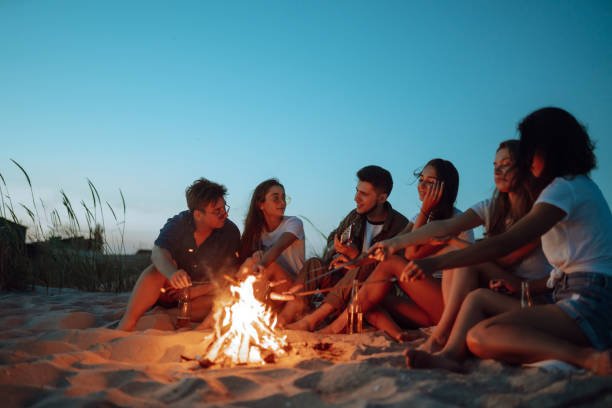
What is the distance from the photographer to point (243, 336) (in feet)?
8.35

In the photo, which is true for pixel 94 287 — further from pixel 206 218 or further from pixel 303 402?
pixel 303 402

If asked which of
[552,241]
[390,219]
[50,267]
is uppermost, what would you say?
[390,219]

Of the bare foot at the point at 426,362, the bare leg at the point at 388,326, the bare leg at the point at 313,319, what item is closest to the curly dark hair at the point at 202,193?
the bare leg at the point at 313,319

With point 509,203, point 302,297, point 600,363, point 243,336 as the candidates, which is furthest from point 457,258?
point 302,297

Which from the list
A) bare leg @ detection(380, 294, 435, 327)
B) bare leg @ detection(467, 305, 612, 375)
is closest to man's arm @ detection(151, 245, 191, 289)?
bare leg @ detection(380, 294, 435, 327)

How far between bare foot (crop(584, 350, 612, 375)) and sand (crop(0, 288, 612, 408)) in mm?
49

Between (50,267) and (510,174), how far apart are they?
6.02 meters

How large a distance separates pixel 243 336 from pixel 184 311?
1554mm

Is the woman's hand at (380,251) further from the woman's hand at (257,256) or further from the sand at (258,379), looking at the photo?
the woman's hand at (257,256)

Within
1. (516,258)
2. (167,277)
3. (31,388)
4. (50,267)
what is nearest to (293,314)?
(167,277)

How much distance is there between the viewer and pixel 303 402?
1.83m

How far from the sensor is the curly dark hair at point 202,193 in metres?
4.20

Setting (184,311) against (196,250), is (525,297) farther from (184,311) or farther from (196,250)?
(196,250)

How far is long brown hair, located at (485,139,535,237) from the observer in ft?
9.18
